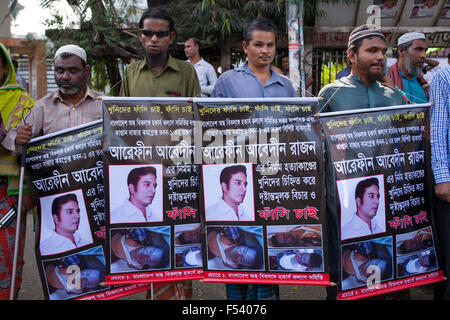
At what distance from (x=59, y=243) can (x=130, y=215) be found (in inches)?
25.0

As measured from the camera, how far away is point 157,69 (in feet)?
11.2

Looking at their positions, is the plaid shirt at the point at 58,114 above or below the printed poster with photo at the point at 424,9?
below

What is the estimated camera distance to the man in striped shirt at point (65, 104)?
3.08 m

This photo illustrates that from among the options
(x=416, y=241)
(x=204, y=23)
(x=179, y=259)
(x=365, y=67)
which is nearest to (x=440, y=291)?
(x=416, y=241)

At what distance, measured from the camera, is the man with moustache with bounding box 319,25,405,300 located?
2898mm

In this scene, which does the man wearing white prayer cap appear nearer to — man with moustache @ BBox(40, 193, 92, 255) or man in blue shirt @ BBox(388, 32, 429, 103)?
man in blue shirt @ BBox(388, 32, 429, 103)

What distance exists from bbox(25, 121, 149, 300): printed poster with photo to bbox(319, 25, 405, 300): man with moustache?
5.48 ft

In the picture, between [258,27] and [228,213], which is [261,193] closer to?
[228,213]

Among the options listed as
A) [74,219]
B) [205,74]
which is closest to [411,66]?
[205,74]

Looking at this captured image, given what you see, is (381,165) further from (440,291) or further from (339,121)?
(440,291)

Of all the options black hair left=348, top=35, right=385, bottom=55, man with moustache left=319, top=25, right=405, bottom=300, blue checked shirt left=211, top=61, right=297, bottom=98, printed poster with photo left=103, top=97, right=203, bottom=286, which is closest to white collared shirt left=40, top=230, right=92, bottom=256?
printed poster with photo left=103, top=97, right=203, bottom=286

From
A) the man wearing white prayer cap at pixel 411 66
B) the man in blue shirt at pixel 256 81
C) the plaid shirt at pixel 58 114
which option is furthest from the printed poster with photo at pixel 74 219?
the man wearing white prayer cap at pixel 411 66

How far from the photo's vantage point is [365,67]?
118 inches

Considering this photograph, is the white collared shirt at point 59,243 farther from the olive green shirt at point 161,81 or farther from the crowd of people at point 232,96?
the olive green shirt at point 161,81
